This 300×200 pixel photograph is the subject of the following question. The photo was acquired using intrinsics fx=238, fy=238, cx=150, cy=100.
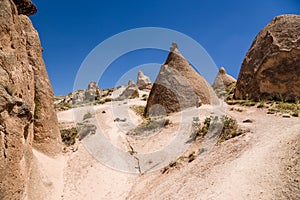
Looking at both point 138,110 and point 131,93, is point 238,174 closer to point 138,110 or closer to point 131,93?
point 138,110

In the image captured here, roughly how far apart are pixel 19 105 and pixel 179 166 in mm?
5394

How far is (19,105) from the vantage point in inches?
239

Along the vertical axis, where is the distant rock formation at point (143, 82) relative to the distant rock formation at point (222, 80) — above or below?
above

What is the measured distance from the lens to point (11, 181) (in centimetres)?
540

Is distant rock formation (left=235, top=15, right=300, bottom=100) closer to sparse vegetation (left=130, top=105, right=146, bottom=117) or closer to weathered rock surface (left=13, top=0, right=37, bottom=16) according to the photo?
sparse vegetation (left=130, top=105, right=146, bottom=117)

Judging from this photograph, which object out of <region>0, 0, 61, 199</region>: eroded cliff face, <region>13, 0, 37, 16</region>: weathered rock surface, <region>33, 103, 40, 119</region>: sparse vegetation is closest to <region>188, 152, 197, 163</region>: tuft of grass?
<region>0, 0, 61, 199</region>: eroded cliff face

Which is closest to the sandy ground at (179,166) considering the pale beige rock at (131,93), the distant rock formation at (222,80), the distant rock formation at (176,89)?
the distant rock formation at (176,89)

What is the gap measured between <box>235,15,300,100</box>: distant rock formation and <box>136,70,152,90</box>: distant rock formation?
1998 centimetres

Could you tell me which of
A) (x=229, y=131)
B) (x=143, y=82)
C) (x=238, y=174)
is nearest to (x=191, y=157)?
(x=229, y=131)

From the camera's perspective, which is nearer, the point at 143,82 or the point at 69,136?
the point at 69,136

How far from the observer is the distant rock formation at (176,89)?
1562 cm

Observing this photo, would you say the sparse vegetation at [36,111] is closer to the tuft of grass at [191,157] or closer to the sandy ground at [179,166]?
the sandy ground at [179,166]

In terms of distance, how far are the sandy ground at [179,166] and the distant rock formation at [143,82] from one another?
23.1m

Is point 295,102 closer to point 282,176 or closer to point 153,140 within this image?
point 153,140
